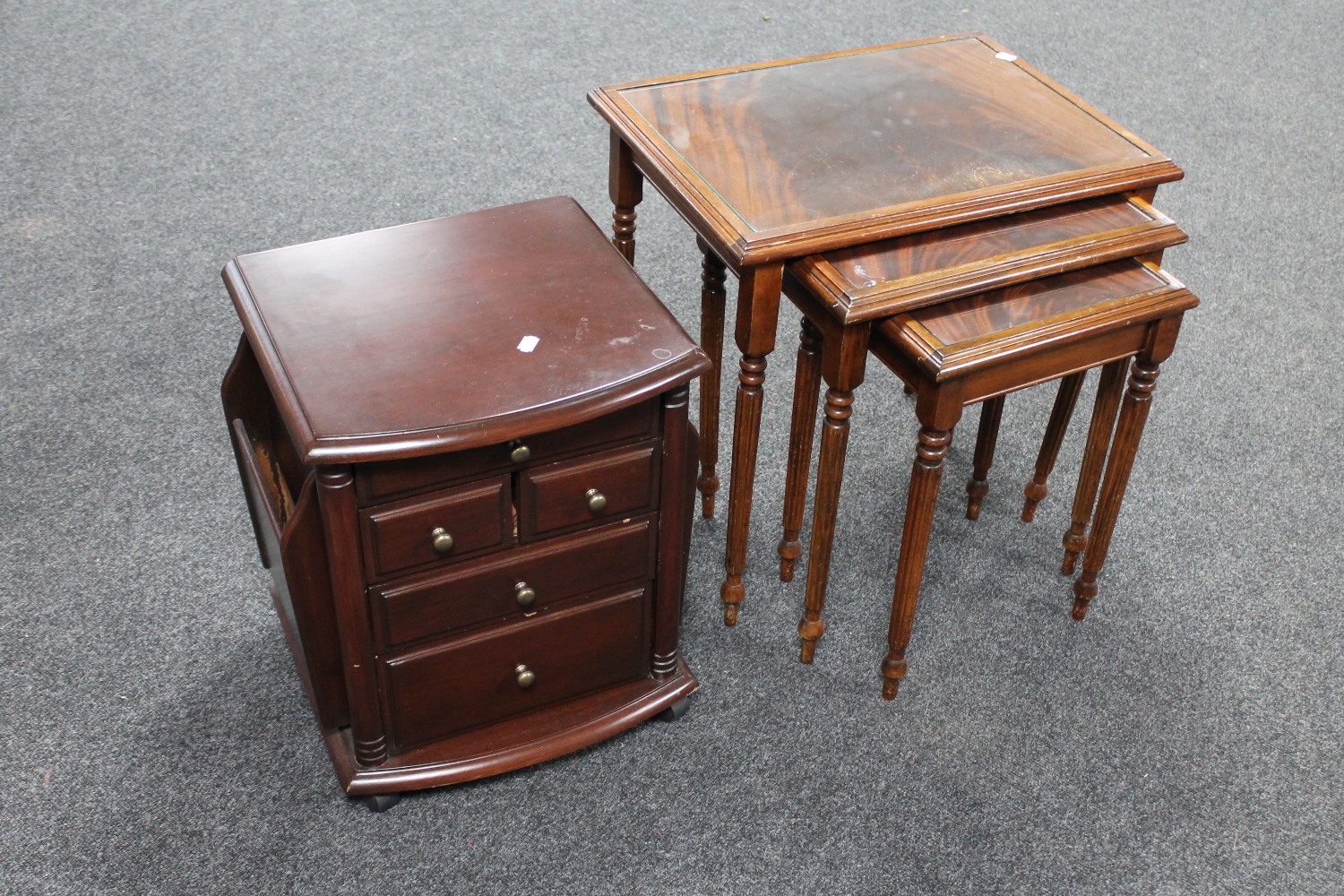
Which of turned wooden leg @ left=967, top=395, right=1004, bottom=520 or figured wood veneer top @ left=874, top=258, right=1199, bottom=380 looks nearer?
figured wood veneer top @ left=874, top=258, right=1199, bottom=380

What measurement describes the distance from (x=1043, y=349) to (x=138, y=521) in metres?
1.37

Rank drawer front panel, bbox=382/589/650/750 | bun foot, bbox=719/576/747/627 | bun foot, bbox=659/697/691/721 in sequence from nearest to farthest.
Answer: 1. drawer front panel, bbox=382/589/650/750
2. bun foot, bbox=659/697/691/721
3. bun foot, bbox=719/576/747/627

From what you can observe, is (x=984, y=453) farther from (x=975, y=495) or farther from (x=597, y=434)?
(x=597, y=434)

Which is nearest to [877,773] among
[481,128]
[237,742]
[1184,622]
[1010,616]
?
[1010,616]

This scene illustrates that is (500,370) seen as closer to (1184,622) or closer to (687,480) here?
(687,480)

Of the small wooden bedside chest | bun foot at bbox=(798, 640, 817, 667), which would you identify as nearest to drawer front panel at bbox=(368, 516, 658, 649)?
the small wooden bedside chest

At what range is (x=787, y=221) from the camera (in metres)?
1.49

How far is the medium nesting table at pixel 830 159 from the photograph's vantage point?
59.3 inches

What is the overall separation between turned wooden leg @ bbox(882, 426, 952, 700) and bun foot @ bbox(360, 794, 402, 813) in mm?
672

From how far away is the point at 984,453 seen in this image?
2.01 meters

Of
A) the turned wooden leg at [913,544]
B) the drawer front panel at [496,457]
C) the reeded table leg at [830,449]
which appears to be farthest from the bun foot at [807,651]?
the drawer front panel at [496,457]

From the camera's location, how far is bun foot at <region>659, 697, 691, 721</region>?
1.73 meters

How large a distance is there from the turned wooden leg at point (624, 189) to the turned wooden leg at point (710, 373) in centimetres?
11

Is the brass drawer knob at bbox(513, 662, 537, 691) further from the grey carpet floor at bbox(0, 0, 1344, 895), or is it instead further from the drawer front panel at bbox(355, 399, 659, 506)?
the drawer front panel at bbox(355, 399, 659, 506)
